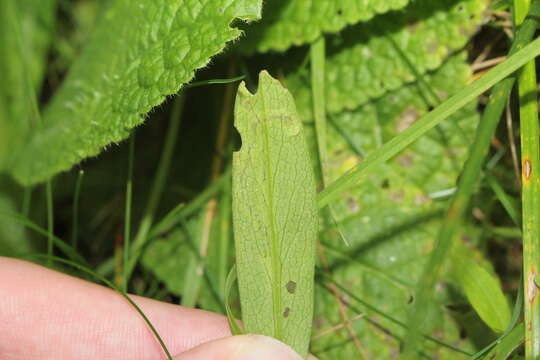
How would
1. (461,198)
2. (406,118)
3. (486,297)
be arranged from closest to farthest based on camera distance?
(461,198) → (486,297) → (406,118)

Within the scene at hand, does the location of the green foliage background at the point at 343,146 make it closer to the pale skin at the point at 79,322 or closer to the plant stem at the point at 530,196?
the plant stem at the point at 530,196

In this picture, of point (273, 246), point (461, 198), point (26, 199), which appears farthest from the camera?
point (26, 199)

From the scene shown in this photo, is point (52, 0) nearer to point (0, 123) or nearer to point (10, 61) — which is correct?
point (10, 61)

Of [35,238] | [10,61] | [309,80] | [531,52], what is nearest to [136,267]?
[35,238]

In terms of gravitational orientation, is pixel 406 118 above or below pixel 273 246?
above

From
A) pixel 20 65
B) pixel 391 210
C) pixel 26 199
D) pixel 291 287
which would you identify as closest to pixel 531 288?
pixel 291 287

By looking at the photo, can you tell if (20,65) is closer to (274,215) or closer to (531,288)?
(274,215)

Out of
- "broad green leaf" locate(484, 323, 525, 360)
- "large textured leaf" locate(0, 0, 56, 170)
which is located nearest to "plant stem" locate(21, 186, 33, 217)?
"large textured leaf" locate(0, 0, 56, 170)
